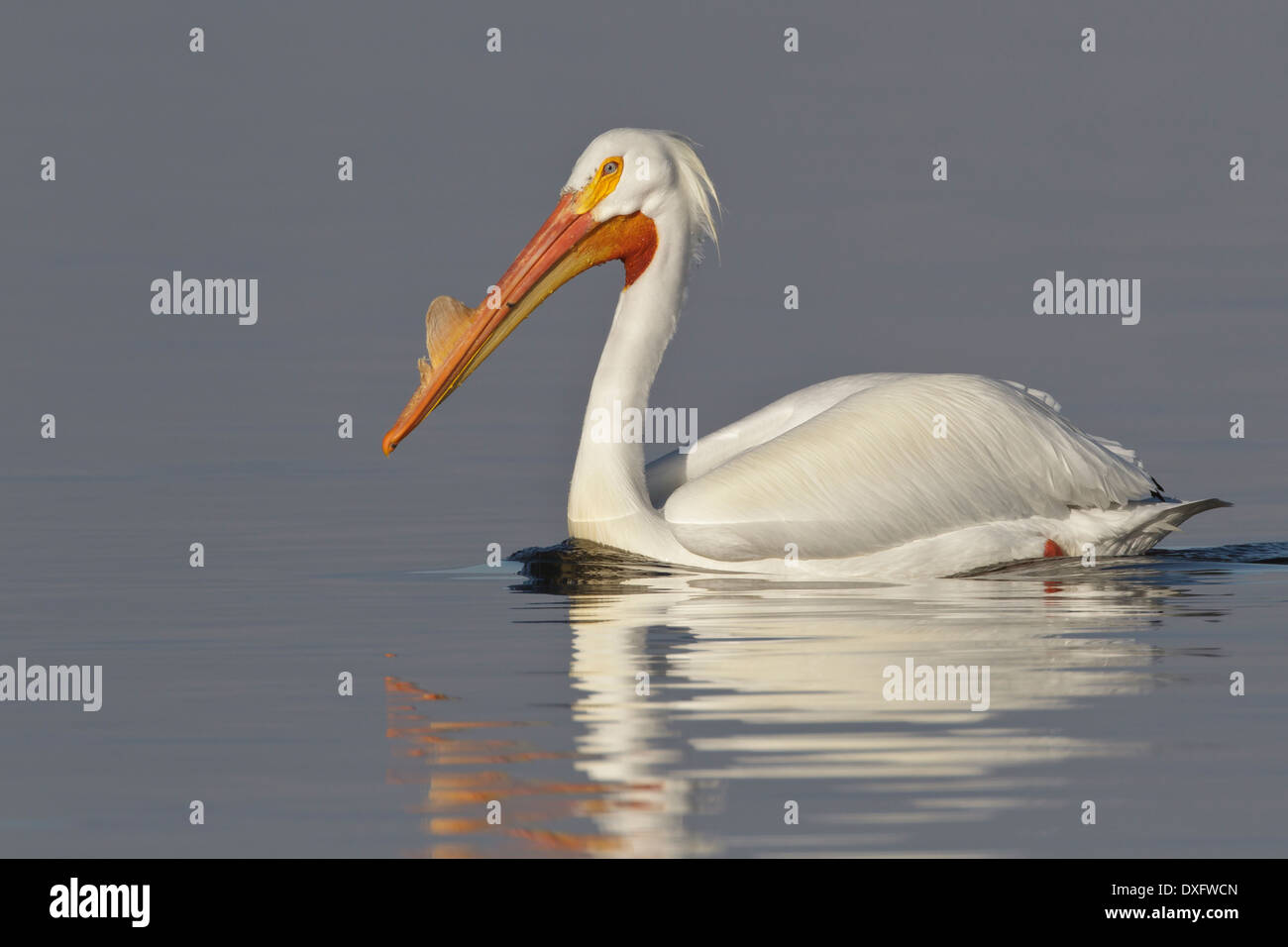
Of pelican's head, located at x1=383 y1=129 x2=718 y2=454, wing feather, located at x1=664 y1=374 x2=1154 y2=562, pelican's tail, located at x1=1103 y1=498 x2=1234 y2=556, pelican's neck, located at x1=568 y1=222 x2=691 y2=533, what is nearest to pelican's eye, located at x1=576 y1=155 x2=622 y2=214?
pelican's head, located at x1=383 y1=129 x2=718 y2=454

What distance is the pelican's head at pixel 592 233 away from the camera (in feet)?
33.2

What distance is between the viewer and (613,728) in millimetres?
6805

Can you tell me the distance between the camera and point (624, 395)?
32.9ft

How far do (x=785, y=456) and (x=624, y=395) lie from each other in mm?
897

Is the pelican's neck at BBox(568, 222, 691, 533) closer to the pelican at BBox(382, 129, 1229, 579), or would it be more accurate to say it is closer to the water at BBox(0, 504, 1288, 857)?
the pelican at BBox(382, 129, 1229, 579)

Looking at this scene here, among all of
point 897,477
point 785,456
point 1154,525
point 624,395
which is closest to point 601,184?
point 624,395

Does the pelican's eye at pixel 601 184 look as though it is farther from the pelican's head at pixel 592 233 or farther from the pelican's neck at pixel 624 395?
the pelican's neck at pixel 624 395

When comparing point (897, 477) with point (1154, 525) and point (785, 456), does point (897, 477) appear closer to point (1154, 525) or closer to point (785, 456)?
point (785, 456)

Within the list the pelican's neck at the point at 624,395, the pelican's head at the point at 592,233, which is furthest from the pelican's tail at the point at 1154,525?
the pelican's head at the point at 592,233

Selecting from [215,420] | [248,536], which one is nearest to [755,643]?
[248,536]

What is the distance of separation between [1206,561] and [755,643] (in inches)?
110

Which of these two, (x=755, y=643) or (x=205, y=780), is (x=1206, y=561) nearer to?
(x=755, y=643)

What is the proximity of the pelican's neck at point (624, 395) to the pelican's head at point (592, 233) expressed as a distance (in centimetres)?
9

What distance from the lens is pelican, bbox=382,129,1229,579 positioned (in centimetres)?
949
